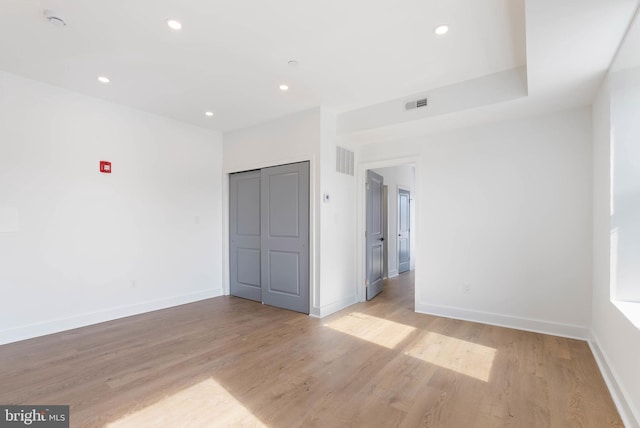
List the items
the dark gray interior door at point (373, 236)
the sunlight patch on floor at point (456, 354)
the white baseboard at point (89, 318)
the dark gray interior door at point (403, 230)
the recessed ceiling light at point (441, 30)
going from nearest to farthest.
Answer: the recessed ceiling light at point (441, 30), the sunlight patch on floor at point (456, 354), the white baseboard at point (89, 318), the dark gray interior door at point (373, 236), the dark gray interior door at point (403, 230)

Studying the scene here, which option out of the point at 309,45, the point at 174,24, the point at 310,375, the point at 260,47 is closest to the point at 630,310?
the point at 310,375

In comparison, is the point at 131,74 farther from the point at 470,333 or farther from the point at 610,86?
the point at 470,333

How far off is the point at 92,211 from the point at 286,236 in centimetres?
252

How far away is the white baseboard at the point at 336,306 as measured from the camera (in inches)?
161

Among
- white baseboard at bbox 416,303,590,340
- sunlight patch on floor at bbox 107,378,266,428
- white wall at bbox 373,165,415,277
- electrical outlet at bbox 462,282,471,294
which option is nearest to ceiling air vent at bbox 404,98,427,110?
electrical outlet at bbox 462,282,471,294

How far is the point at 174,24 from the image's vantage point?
7.91ft

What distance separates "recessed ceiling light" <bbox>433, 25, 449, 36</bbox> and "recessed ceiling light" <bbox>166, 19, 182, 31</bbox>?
207cm

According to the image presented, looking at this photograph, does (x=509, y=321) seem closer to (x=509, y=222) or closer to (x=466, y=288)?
(x=466, y=288)

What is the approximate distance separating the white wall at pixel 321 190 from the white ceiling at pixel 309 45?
0.57 meters

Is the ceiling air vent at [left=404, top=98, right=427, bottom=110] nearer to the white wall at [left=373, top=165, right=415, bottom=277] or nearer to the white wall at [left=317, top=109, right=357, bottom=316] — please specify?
the white wall at [left=317, top=109, right=357, bottom=316]

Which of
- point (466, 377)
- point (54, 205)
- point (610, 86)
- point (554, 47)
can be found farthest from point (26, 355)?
point (610, 86)

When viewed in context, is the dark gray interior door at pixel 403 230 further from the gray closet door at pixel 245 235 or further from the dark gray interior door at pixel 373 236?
→ the gray closet door at pixel 245 235

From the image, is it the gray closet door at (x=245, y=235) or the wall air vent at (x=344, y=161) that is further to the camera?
the gray closet door at (x=245, y=235)

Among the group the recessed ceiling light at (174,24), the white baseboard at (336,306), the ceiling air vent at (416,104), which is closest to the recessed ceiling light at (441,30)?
the ceiling air vent at (416,104)
